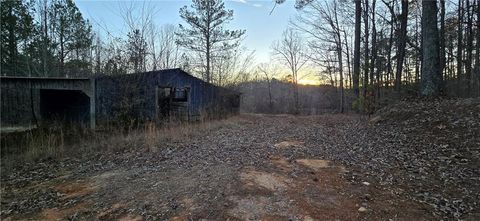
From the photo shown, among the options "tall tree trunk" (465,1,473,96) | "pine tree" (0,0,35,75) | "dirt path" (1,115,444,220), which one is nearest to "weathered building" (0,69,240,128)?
"dirt path" (1,115,444,220)

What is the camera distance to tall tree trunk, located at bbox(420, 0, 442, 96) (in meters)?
7.63

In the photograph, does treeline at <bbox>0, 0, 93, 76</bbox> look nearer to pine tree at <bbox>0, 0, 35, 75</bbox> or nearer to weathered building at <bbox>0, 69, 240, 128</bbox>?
pine tree at <bbox>0, 0, 35, 75</bbox>

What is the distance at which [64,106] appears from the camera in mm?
13742

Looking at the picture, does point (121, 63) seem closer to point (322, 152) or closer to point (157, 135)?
point (157, 135)

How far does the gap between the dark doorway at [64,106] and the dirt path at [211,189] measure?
25.6 feet

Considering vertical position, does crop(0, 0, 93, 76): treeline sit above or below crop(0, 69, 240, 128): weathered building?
above

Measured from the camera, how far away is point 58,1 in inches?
754

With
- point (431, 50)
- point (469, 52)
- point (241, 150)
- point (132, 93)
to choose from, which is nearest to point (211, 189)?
point (241, 150)

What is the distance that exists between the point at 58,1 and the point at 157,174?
2022cm

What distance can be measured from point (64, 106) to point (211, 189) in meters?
13.1

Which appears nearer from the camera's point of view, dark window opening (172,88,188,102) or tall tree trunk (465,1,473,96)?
tall tree trunk (465,1,473,96)

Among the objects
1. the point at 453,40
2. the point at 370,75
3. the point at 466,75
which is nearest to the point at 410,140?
the point at 370,75

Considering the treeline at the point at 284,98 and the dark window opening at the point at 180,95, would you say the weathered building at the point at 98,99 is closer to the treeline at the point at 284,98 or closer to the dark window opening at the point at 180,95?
the dark window opening at the point at 180,95

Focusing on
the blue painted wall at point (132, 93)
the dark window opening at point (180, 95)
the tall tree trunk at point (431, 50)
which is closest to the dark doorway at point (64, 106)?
the blue painted wall at point (132, 93)
